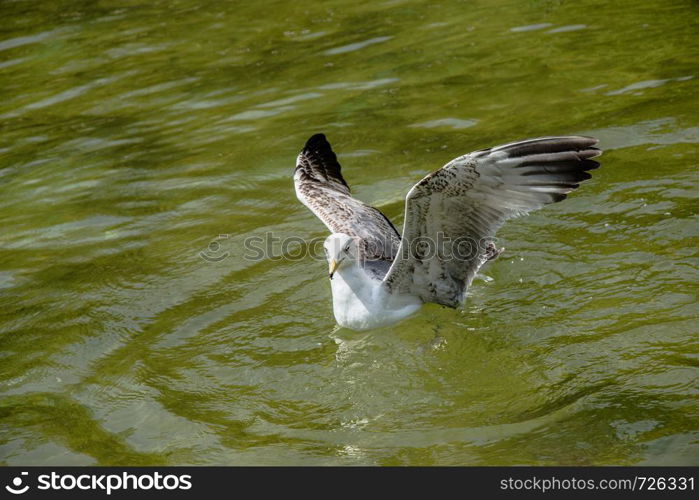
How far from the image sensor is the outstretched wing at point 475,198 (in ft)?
18.7

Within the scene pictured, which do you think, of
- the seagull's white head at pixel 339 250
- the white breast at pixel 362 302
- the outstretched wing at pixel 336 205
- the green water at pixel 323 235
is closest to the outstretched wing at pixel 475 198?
the white breast at pixel 362 302

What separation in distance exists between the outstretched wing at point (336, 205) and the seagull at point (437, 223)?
0.01 meters

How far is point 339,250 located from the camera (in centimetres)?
648

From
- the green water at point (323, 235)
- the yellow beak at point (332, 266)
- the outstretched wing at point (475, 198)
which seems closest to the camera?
the green water at point (323, 235)

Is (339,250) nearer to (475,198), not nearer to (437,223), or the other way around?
(437,223)

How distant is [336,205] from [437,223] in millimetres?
1615

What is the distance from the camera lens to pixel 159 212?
8.89 m

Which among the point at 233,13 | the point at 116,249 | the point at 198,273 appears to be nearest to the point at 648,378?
the point at 198,273

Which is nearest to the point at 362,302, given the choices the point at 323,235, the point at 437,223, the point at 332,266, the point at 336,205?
the point at 332,266

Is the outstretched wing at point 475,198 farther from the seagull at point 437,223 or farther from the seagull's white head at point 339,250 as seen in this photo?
the seagull's white head at point 339,250

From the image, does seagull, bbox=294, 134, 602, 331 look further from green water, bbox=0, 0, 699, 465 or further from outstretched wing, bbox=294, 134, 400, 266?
green water, bbox=0, 0, 699, 465

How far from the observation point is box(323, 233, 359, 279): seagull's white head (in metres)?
6.46

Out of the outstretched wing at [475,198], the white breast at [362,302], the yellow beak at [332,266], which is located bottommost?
the white breast at [362,302]

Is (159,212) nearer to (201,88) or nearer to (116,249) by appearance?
(116,249)
